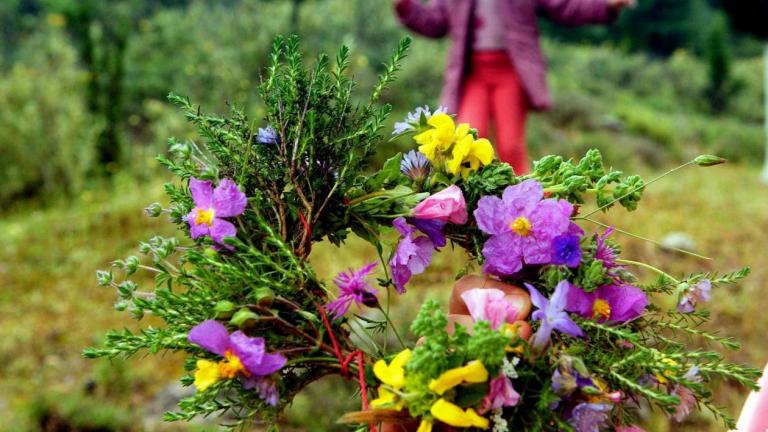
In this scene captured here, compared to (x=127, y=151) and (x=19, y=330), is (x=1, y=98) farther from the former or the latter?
(x=19, y=330)

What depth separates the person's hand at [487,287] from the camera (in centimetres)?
83

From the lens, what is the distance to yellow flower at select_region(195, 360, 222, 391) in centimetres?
75

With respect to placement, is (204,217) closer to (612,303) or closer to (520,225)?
(520,225)

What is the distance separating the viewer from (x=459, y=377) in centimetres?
71

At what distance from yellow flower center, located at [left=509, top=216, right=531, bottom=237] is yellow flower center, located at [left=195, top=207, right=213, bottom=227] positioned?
0.33m

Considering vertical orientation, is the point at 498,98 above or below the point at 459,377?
below

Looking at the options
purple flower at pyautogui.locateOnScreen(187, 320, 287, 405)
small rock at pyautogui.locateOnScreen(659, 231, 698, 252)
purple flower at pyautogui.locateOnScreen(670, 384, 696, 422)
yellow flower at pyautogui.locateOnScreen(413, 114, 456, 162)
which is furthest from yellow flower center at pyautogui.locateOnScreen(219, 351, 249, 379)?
small rock at pyautogui.locateOnScreen(659, 231, 698, 252)

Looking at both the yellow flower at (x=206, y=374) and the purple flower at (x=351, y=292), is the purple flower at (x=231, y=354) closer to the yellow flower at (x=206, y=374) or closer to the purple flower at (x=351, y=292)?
the yellow flower at (x=206, y=374)

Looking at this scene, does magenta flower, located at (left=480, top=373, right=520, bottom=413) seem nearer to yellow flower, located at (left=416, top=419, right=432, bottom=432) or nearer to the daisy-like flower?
yellow flower, located at (left=416, top=419, right=432, bottom=432)

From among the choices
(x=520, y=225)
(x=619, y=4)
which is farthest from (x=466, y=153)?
(x=619, y=4)

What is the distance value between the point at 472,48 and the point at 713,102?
1179 cm

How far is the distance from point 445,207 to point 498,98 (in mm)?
4301

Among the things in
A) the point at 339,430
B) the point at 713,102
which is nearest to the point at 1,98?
the point at 339,430

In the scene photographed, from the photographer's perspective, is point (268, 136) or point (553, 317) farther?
point (268, 136)
